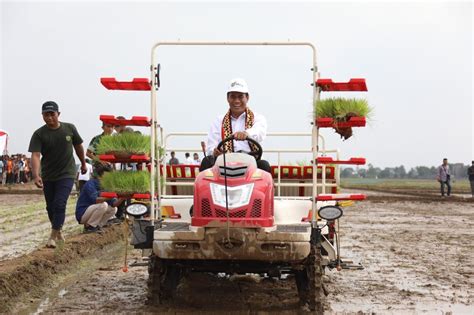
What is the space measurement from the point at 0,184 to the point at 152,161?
35822mm

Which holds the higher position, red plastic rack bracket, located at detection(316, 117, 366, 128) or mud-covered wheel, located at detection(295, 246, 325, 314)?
red plastic rack bracket, located at detection(316, 117, 366, 128)

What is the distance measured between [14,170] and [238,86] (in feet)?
124

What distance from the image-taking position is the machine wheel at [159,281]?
23.0 ft

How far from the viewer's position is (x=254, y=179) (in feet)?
22.5

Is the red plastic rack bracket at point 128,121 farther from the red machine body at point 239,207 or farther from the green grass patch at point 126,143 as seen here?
the red machine body at point 239,207

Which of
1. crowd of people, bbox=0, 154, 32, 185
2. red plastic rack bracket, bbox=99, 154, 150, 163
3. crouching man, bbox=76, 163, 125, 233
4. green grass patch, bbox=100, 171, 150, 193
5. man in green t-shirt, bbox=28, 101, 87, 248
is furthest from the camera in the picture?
crowd of people, bbox=0, 154, 32, 185

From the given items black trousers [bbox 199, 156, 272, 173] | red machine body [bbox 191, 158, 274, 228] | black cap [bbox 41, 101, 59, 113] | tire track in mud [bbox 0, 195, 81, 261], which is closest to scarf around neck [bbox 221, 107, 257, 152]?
black trousers [bbox 199, 156, 272, 173]

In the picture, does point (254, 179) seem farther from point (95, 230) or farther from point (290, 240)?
point (95, 230)

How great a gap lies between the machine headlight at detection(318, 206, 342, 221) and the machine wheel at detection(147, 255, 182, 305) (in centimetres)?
150

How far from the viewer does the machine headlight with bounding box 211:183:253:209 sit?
663 centimetres

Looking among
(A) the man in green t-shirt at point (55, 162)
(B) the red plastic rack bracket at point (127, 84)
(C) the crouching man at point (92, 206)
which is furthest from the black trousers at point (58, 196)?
(B) the red plastic rack bracket at point (127, 84)

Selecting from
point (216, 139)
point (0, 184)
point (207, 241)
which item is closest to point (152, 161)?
point (216, 139)

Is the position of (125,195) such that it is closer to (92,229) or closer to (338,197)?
(338,197)

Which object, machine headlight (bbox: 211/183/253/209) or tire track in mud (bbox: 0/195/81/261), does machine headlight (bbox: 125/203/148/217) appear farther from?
tire track in mud (bbox: 0/195/81/261)
